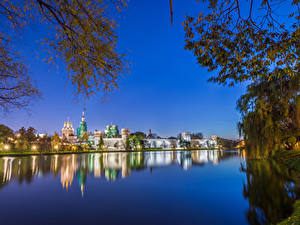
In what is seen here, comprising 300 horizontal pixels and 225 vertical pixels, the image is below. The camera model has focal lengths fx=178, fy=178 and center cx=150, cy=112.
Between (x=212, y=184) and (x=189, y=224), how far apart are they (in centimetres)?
624

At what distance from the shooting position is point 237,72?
3156mm

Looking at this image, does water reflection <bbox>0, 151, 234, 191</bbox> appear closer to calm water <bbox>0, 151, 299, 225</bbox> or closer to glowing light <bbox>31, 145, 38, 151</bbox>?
calm water <bbox>0, 151, 299, 225</bbox>

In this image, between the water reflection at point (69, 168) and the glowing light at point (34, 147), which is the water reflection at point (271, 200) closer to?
the water reflection at point (69, 168)

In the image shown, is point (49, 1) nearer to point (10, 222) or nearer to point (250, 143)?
point (10, 222)

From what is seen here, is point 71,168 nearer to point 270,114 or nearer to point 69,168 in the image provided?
point 69,168

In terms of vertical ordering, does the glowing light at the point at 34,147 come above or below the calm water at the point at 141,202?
above

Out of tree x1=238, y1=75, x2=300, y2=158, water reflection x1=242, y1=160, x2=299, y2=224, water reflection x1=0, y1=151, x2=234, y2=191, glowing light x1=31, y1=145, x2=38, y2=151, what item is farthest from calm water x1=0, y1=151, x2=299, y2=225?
glowing light x1=31, y1=145, x2=38, y2=151

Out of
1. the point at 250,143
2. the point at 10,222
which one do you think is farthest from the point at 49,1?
the point at 250,143

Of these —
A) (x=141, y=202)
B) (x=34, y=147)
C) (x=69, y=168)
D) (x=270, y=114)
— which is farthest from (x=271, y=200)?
(x=34, y=147)

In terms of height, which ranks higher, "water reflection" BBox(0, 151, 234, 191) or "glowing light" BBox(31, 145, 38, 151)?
"glowing light" BBox(31, 145, 38, 151)

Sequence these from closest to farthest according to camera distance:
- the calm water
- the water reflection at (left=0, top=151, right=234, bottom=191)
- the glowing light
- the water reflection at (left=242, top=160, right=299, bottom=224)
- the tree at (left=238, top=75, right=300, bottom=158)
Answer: the water reflection at (left=242, top=160, right=299, bottom=224), the calm water, the tree at (left=238, top=75, right=300, bottom=158), the water reflection at (left=0, top=151, right=234, bottom=191), the glowing light

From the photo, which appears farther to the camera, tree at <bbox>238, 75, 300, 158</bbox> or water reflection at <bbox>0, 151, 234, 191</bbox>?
water reflection at <bbox>0, 151, 234, 191</bbox>

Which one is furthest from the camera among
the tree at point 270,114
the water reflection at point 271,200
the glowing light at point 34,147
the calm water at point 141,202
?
the glowing light at point 34,147

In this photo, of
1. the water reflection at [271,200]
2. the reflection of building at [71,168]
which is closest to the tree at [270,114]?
the water reflection at [271,200]
